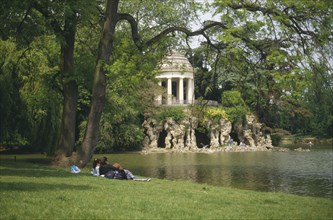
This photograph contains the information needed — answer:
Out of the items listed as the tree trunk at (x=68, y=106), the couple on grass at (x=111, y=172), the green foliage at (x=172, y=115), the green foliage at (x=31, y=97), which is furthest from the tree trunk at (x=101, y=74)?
the green foliage at (x=172, y=115)

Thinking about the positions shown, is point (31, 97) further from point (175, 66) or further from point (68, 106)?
point (175, 66)

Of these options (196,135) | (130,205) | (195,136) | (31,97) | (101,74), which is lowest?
(130,205)

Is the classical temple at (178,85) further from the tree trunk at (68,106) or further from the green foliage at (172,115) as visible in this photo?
the tree trunk at (68,106)

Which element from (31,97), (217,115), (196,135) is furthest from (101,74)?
(196,135)

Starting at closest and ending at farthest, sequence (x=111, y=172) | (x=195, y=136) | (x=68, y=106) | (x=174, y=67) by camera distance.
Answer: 1. (x=111, y=172)
2. (x=68, y=106)
3. (x=174, y=67)
4. (x=195, y=136)

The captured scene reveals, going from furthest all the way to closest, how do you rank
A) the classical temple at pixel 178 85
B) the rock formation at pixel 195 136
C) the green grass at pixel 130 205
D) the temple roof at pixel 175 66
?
the classical temple at pixel 178 85, the rock formation at pixel 195 136, the temple roof at pixel 175 66, the green grass at pixel 130 205

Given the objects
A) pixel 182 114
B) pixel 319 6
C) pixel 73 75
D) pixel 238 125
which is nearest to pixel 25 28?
pixel 73 75

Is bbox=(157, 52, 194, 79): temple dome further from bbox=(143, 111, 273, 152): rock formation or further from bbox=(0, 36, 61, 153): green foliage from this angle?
bbox=(143, 111, 273, 152): rock formation

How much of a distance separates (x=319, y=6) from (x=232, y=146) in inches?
1252

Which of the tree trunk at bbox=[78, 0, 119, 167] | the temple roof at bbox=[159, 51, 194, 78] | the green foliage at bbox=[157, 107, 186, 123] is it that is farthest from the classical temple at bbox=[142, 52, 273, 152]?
the tree trunk at bbox=[78, 0, 119, 167]

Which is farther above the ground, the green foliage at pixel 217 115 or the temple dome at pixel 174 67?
the temple dome at pixel 174 67

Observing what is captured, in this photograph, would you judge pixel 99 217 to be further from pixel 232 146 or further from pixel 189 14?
pixel 232 146

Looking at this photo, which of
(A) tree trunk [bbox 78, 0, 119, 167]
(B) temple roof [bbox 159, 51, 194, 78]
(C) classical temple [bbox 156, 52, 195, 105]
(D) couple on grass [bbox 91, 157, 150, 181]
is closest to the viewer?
(D) couple on grass [bbox 91, 157, 150, 181]

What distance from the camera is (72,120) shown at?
15.5 meters
